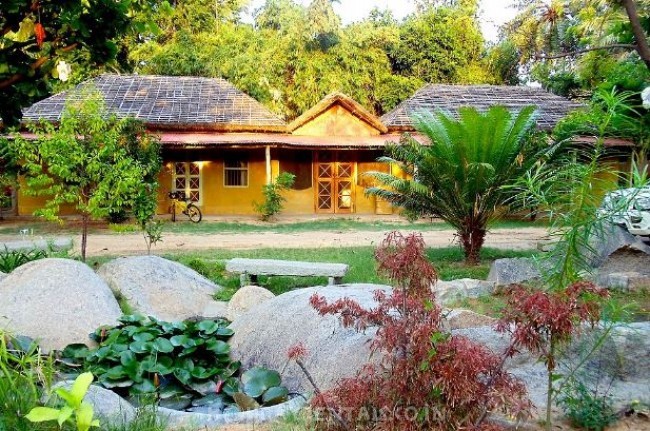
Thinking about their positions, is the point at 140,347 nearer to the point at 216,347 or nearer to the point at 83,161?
the point at 216,347

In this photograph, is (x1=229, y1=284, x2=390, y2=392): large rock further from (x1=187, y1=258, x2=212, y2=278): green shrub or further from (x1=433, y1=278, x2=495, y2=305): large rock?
(x1=187, y1=258, x2=212, y2=278): green shrub

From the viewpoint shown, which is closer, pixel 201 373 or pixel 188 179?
pixel 201 373

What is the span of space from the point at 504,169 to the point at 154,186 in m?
9.31

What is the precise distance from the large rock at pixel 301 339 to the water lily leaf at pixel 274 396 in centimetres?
12

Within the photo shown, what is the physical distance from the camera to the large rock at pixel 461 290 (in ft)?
25.0

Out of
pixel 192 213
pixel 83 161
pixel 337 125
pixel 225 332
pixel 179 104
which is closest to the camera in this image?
pixel 225 332

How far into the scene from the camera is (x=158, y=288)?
7652 mm

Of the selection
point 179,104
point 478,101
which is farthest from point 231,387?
point 478,101

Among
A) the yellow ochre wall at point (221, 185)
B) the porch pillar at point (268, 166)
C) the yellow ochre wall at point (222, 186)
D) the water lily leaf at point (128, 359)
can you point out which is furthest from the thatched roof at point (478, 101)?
the water lily leaf at point (128, 359)

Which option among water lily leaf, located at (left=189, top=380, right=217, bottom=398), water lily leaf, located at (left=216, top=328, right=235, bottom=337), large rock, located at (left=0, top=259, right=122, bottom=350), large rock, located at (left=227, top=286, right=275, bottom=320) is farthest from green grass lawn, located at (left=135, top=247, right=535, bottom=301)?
water lily leaf, located at (left=189, top=380, right=217, bottom=398)

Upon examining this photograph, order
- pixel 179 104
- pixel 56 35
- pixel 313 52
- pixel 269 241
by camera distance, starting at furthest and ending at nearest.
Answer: pixel 313 52 < pixel 179 104 < pixel 269 241 < pixel 56 35

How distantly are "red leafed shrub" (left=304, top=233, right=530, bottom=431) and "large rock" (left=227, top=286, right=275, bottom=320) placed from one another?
14.3 ft

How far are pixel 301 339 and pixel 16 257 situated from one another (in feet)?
19.6

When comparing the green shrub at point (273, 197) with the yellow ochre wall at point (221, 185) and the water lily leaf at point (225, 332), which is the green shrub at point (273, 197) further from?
the water lily leaf at point (225, 332)
